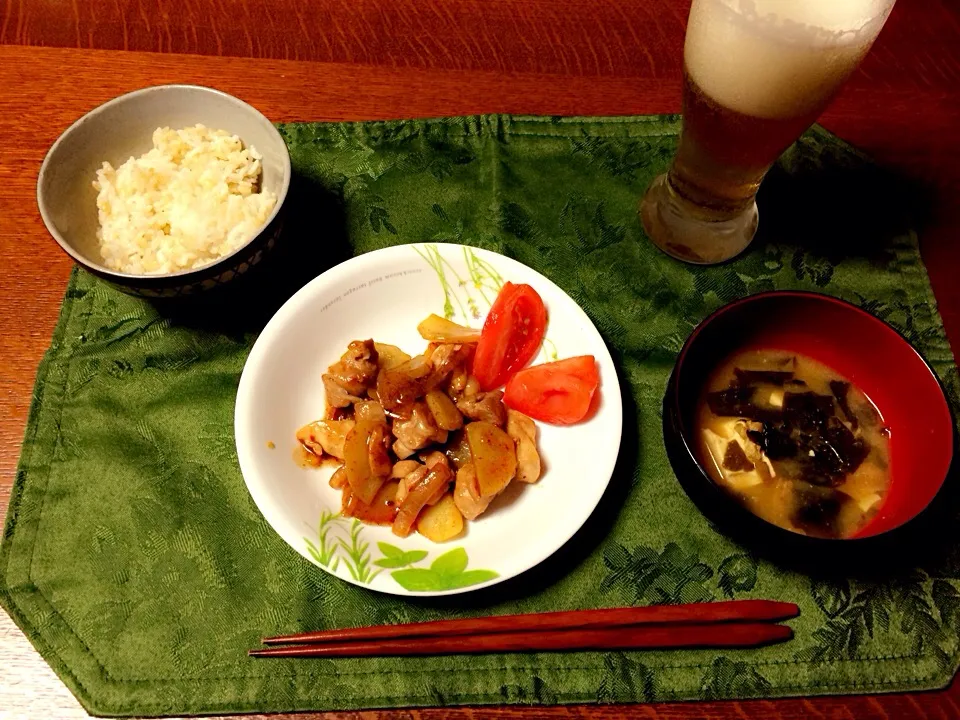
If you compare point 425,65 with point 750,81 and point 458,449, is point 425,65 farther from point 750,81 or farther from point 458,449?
point 458,449

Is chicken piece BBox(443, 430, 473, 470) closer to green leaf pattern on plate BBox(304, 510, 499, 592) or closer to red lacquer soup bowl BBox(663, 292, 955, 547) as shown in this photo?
green leaf pattern on plate BBox(304, 510, 499, 592)

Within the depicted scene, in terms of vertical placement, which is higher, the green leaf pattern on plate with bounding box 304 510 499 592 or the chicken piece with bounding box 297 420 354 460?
the chicken piece with bounding box 297 420 354 460

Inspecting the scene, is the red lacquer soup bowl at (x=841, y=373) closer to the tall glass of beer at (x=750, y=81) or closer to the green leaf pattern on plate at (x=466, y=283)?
the tall glass of beer at (x=750, y=81)

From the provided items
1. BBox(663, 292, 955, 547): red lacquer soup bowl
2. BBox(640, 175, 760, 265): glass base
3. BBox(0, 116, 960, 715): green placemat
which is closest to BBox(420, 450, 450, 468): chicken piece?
BBox(0, 116, 960, 715): green placemat

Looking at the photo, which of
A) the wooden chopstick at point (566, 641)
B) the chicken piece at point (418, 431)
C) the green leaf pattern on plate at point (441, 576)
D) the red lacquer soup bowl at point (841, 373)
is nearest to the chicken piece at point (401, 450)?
the chicken piece at point (418, 431)

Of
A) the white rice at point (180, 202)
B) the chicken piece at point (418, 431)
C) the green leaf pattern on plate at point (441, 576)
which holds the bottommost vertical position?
the green leaf pattern on plate at point (441, 576)

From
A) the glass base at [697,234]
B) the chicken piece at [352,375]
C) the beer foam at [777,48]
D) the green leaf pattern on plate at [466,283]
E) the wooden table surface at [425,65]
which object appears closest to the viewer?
the beer foam at [777,48]
